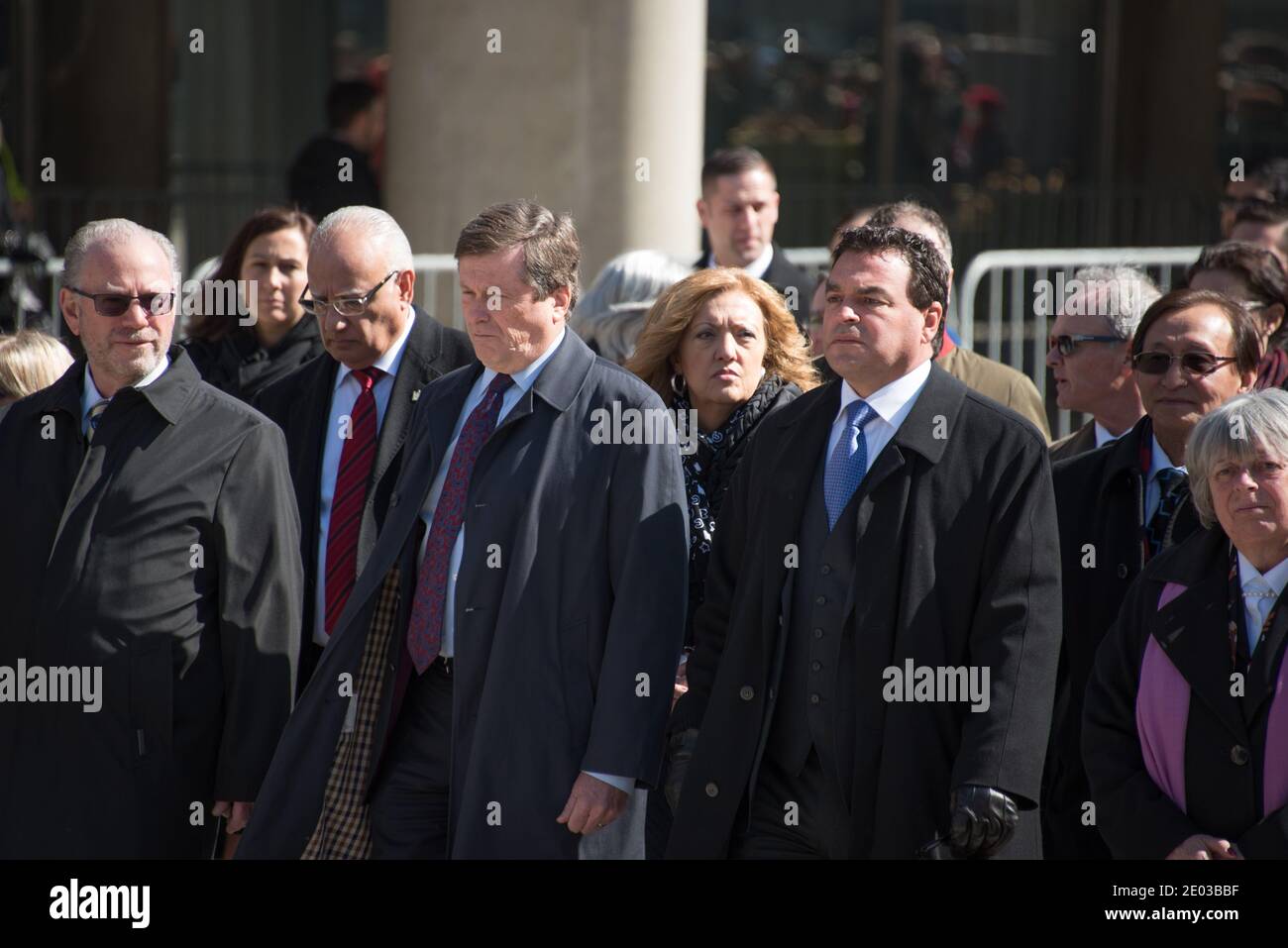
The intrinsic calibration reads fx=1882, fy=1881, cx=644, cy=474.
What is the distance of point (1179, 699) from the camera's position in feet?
13.4

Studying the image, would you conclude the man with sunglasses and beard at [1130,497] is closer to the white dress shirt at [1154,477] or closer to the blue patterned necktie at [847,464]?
the white dress shirt at [1154,477]

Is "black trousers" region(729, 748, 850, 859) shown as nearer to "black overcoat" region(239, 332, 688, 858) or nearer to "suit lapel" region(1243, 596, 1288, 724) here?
"black overcoat" region(239, 332, 688, 858)

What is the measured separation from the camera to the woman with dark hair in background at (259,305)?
6.48 m

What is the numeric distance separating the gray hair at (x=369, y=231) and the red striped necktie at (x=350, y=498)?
34 cm

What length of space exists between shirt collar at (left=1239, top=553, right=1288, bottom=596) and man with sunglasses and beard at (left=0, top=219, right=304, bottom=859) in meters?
2.34

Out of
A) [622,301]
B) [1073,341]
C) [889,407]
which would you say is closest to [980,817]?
[889,407]

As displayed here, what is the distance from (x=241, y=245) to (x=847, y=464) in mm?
3144

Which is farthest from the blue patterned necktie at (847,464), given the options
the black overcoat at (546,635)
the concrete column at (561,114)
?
the concrete column at (561,114)

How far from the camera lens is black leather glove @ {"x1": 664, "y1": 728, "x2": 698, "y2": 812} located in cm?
468

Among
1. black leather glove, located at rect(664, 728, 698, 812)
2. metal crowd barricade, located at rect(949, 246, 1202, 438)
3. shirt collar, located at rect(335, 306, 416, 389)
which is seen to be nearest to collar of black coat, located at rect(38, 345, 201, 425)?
shirt collar, located at rect(335, 306, 416, 389)

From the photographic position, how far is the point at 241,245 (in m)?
6.65

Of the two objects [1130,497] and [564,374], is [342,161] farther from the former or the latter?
[1130,497]

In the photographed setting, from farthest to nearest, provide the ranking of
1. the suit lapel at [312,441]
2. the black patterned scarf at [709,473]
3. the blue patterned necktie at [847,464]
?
the suit lapel at [312,441] < the black patterned scarf at [709,473] < the blue patterned necktie at [847,464]
